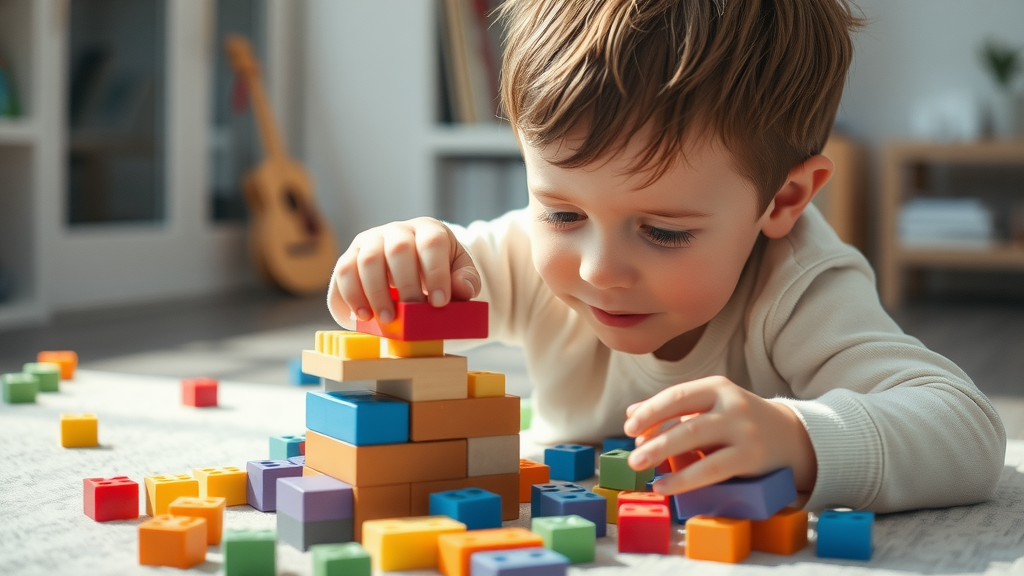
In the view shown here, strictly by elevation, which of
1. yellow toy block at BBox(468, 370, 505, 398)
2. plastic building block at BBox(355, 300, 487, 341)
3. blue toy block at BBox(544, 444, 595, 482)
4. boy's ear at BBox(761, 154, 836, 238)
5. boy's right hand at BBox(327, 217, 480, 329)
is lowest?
blue toy block at BBox(544, 444, 595, 482)

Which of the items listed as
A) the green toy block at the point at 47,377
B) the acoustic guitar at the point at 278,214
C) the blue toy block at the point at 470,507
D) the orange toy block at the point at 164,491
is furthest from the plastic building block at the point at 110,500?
the acoustic guitar at the point at 278,214

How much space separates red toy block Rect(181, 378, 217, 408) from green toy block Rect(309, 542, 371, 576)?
76 cm

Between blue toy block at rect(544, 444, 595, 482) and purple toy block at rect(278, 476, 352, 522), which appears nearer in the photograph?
purple toy block at rect(278, 476, 352, 522)

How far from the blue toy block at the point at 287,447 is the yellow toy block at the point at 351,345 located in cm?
18

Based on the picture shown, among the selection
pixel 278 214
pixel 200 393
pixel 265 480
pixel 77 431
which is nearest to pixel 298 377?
pixel 200 393

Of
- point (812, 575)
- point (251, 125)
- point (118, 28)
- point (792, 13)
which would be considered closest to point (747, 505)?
point (812, 575)

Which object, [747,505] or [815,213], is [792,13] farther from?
[747,505]

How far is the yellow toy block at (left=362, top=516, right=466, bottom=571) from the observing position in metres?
0.67

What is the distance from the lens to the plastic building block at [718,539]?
70 centimetres

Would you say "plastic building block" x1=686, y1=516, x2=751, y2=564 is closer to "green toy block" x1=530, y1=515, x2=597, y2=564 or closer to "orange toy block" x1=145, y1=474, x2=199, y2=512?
"green toy block" x1=530, y1=515, x2=597, y2=564

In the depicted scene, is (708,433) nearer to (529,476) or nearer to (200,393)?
(529,476)

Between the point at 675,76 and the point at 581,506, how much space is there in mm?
336

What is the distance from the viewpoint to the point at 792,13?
3.01 ft

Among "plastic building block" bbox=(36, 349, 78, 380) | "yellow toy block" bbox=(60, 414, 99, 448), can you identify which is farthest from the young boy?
"plastic building block" bbox=(36, 349, 78, 380)
